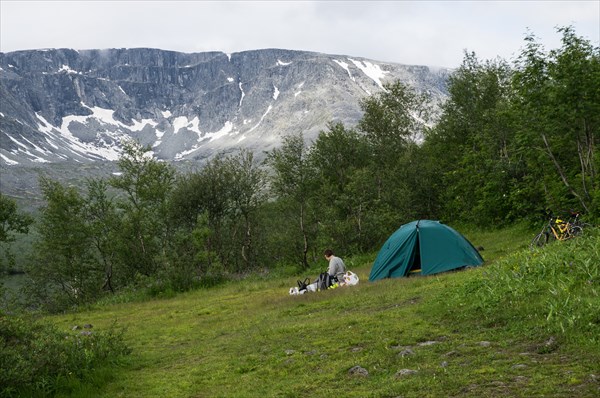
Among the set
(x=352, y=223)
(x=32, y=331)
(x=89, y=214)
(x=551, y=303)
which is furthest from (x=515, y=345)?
(x=89, y=214)

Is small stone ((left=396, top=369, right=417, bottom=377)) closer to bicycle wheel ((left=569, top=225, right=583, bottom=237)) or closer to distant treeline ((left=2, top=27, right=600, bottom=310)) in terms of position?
bicycle wheel ((left=569, top=225, right=583, bottom=237))

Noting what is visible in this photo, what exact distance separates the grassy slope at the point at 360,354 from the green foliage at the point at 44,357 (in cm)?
44

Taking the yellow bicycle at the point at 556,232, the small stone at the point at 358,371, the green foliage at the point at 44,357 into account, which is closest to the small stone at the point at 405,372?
the small stone at the point at 358,371

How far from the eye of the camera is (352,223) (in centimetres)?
3416

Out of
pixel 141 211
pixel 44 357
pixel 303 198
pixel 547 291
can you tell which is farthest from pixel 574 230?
pixel 141 211

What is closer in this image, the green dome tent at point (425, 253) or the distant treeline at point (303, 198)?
the green dome tent at point (425, 253)

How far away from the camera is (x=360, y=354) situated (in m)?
9.68

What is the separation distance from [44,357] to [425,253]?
50.4 ft

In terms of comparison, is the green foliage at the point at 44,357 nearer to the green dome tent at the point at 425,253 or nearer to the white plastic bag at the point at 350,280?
the white plastic bag at the point at 350,280

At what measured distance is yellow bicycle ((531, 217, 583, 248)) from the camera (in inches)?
767

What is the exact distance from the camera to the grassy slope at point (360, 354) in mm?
7250

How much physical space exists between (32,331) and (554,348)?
10423mm

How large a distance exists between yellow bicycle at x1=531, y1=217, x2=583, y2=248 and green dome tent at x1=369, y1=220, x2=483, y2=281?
2.55m

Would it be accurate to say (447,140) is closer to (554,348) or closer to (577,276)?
(577,276)
